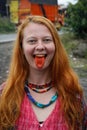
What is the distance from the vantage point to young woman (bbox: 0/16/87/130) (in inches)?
105

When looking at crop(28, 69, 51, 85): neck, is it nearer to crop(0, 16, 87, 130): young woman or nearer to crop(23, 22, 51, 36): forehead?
crop(0, 16, 87, 130): young woman

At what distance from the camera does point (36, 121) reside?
2.65m

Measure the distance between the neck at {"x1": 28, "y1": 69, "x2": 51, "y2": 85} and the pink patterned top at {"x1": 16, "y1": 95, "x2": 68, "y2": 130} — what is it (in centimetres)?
19

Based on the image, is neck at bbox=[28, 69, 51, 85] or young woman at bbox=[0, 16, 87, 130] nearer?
young woman at bbox=[0, 16, 87, 130]

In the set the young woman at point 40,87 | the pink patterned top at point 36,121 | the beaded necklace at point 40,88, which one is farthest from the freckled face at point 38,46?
the pink patterned top at point 36,121

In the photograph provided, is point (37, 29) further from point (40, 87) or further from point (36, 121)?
point (36, 121)

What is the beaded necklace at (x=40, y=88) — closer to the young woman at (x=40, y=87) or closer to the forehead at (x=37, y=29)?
the young woman at (x=40, y=87)

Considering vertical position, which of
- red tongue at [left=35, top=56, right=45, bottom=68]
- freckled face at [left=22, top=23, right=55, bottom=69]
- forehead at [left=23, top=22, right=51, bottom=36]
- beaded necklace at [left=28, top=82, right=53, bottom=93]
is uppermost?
forehead at [left=23, top=22, right=51, bottom=36]

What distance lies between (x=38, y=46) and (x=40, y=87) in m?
0.26

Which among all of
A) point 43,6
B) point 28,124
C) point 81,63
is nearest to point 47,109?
point 28,124

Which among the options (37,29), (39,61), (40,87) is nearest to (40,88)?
(40,87)

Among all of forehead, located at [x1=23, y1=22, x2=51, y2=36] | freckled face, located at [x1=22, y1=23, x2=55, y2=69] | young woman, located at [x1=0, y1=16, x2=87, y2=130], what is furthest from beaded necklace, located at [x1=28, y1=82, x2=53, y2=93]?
forehead, located at [x1=23, y1=22, x2=51, y2=36]

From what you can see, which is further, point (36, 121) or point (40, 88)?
point (40, 88)

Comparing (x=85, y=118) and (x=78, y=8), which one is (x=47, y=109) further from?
(x=78, y=8)
